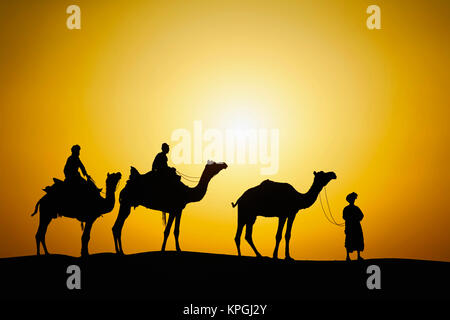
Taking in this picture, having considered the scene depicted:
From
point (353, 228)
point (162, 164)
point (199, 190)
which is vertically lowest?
point (353, 228)

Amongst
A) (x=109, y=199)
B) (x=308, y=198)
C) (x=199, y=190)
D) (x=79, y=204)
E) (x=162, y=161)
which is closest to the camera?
(x=79, y=204)

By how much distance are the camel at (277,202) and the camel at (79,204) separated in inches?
118

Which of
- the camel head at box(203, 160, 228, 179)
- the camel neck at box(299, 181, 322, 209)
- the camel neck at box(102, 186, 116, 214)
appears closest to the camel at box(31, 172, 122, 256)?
the camel neck at box(102, 186, 116, 214)

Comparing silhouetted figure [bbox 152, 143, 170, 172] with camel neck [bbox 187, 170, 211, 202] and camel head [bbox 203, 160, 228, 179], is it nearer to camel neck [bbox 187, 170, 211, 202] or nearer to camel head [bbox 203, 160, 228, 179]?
camel neck [bbox 187, 170, 211, 202]

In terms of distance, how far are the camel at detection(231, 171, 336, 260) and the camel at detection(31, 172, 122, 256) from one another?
3.00m

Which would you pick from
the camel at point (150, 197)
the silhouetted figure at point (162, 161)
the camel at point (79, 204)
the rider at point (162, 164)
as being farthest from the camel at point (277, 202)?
the camel at point (79, 204)

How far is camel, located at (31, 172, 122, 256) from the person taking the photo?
15.1 meters

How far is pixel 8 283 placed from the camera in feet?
44.7

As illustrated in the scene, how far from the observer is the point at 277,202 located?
15.9 meters

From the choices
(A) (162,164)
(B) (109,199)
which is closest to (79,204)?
(B) (109,199)

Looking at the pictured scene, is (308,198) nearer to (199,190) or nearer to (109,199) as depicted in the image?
(199,190)

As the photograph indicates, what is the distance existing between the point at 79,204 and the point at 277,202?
4.36 metres
